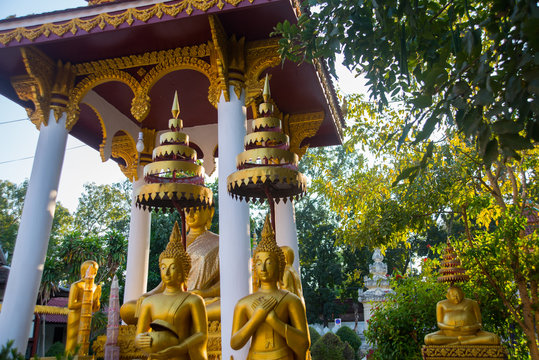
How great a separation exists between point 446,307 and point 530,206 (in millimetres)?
2239

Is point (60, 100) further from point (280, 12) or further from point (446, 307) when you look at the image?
point (446, 307)

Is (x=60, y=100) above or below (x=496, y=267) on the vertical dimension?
above

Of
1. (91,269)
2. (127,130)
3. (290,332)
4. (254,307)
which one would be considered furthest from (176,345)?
(127,130)

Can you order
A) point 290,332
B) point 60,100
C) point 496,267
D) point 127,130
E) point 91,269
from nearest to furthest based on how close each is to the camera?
point 290,332 → point 91,269 → point 60,100 → point 496,267 → point 127,130

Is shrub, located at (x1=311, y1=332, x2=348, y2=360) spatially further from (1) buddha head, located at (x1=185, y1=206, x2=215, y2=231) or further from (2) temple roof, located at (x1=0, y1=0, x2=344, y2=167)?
(2) temple roof, located at (x1=0, y1=0, x2=344, y2=167)

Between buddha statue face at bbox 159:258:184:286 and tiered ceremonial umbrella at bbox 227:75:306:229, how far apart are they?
3.42 ft

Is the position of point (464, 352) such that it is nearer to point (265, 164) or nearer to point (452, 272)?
point (452, 272)

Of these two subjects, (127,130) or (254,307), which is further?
(127,130)

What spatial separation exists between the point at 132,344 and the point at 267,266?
9.93 ft

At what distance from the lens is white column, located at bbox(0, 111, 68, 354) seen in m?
4.98

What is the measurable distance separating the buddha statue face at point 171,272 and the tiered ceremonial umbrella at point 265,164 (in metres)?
1.04

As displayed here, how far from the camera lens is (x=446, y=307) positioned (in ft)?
20.2

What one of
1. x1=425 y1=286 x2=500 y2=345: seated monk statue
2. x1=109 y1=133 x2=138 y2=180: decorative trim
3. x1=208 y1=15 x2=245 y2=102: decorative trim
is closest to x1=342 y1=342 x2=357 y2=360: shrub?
x1=425 y1=286 x2=500 y2=345: seated monk statue

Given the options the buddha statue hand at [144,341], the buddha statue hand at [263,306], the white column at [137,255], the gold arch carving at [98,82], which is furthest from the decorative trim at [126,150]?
the buddha statue hand at [263,306]
